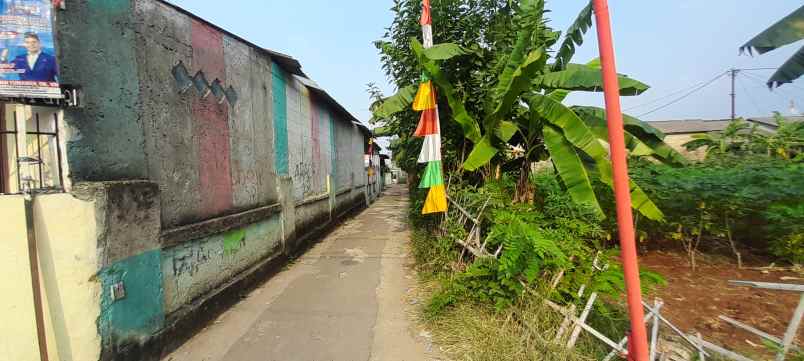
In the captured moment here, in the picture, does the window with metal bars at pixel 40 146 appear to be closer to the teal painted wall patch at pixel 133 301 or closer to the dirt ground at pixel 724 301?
the teal painted wall patch at pixel 133 301

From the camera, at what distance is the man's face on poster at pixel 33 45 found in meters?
2.27

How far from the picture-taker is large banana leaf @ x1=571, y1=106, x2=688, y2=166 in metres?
4.50

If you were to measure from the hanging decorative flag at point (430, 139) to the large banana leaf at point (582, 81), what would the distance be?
1.52 meters

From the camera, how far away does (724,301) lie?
412cm

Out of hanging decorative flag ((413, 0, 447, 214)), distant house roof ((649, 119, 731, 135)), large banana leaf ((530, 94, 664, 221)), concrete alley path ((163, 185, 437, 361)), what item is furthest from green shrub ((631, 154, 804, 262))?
distant house roof ((649, 119, 731, 135))

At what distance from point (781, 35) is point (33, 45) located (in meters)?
5.85

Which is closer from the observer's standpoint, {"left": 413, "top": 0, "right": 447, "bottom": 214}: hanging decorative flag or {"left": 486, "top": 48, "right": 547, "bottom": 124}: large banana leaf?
{"left": 486, "top": 48, "right": 547, "bottom": 124}: large banana leaf

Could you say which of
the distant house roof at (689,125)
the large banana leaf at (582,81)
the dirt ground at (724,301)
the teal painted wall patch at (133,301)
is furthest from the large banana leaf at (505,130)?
the distant house roof at (689,125)

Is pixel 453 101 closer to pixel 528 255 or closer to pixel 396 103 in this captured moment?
pixel 396 103

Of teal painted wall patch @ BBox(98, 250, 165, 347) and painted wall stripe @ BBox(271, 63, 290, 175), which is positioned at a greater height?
painted wall stripe @ BBox(271, 63, 290, 175)

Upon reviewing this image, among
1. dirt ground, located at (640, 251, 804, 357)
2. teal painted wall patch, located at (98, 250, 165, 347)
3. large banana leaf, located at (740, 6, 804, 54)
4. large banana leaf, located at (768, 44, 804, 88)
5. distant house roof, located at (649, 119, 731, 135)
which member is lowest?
dirt ground, located at (640, 251, 804, 357)

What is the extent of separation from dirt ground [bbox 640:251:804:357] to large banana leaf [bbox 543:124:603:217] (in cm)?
162

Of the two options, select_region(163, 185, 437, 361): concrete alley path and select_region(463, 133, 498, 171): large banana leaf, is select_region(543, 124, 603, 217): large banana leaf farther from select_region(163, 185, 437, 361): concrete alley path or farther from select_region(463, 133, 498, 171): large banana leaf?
select_region(163, 185, 437, 361): concrete alley path

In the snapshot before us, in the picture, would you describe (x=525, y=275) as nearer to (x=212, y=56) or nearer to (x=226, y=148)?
(x=226, y=148)
